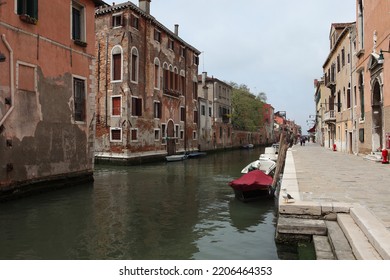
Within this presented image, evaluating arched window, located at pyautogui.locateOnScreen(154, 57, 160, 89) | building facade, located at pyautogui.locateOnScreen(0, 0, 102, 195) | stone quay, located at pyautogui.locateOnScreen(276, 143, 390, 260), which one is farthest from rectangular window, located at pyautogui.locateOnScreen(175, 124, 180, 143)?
stone quay, located at pyautogui.locateOnScreen(276, 143, 390, 260)

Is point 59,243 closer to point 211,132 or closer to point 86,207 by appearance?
point 86,207

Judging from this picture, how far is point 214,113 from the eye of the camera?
41844 millimetres

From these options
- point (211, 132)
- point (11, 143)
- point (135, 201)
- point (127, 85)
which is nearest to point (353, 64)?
point (127, 85)

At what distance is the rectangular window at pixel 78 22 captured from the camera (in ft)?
42.5

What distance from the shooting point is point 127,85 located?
74.2 feet

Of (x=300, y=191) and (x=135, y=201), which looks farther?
(x=135, y=201)

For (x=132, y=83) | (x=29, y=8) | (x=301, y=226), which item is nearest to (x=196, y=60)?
(x=132, y=83)

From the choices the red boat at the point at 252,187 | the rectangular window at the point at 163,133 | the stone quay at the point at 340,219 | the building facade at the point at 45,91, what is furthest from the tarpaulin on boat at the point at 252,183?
the rectangular window at the point at 163,133

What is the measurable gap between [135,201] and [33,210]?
292 centimetres

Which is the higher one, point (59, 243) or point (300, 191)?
point (300, 191)

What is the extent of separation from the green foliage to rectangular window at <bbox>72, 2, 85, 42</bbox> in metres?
35.8

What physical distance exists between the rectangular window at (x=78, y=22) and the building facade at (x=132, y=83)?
932 centimetres

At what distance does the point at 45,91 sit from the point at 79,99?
2.02 metres
